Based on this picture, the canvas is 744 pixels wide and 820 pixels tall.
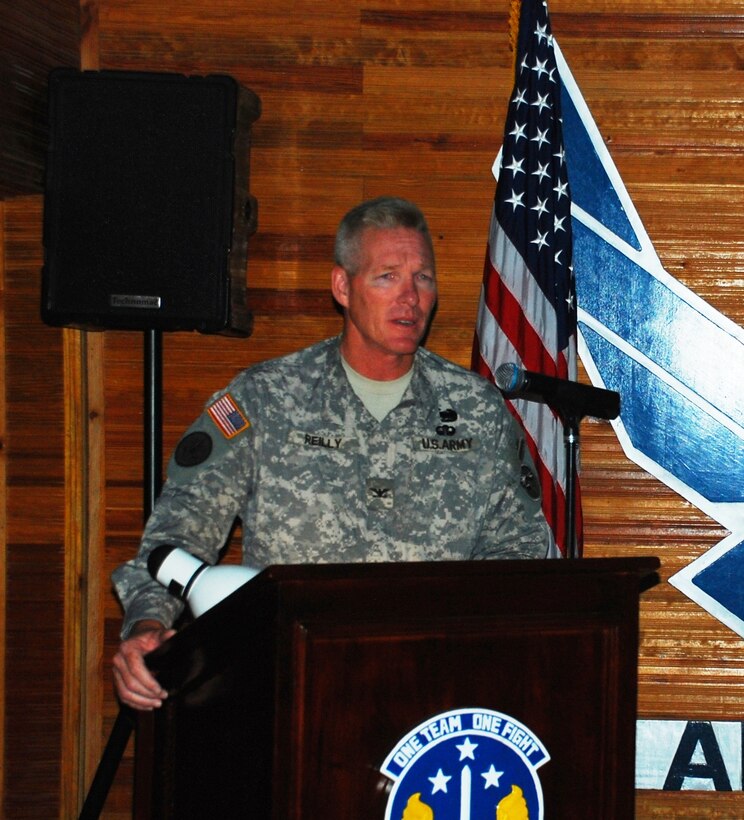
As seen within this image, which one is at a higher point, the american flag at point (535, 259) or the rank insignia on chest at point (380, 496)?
the american flag at point (535, 259)

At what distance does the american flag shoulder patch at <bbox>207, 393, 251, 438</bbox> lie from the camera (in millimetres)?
2092

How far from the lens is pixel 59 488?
3146 millimetres

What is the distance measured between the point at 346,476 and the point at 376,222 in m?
0.53

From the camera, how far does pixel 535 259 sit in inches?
115

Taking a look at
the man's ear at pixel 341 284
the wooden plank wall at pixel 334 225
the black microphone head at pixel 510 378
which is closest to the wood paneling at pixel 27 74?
A: the wooden plank wall at pixel 334 225

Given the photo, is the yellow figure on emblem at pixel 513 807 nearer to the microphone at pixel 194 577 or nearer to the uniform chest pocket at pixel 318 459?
the microphone at pixel 194 577

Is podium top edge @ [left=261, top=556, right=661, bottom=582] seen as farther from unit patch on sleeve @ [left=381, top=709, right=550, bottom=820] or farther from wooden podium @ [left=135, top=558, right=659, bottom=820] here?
unit patch on sleeve @ [left=381, top=709, right=550, bottom=820]

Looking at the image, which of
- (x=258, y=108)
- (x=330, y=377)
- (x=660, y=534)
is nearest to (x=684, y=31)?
(x=258, y=108)

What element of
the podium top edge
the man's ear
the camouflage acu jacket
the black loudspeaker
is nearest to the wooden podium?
the podium top edge

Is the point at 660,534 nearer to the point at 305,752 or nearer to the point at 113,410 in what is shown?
the point at 113,410

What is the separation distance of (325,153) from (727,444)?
1430 millimetres

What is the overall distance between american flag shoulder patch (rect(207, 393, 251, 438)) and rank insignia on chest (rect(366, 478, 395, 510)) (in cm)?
27

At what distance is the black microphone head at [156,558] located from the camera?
174cm

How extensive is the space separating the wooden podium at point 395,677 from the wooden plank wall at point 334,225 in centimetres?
169
